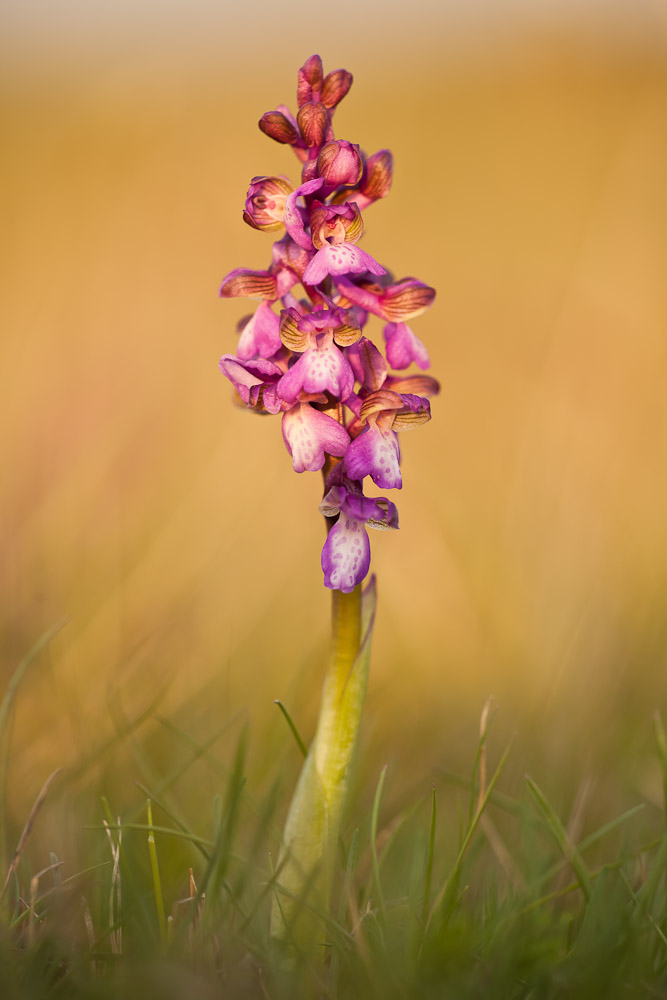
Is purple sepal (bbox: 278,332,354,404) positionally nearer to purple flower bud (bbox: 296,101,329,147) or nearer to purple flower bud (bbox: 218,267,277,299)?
purple flower bud (bbox: 218,267,277,299)

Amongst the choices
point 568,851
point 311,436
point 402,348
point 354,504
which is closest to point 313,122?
point 402,348

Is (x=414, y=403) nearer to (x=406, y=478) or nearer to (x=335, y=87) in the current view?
(x=335, y=87)

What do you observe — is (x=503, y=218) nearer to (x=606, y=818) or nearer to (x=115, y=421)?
(x=115, y=421)

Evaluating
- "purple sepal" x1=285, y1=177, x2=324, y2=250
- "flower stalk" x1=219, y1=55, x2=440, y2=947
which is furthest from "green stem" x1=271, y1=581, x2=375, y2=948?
"purple sepal" x1=285, y1=177, x2=324, y2=250

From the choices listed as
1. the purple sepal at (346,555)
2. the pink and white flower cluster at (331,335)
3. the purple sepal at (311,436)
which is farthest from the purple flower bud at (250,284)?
the purple sepal at (346,555)

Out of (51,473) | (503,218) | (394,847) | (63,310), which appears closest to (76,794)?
(394,847)

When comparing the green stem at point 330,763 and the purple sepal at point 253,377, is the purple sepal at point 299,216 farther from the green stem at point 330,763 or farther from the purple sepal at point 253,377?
the green stem at point 330,763
